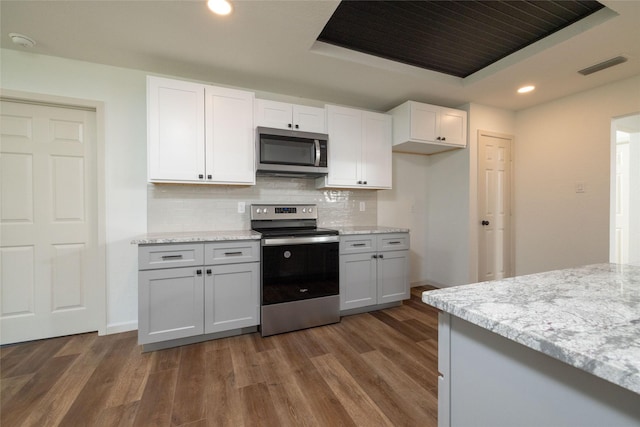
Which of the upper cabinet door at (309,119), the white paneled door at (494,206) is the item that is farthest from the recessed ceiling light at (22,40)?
the white paneled door at (494,206)

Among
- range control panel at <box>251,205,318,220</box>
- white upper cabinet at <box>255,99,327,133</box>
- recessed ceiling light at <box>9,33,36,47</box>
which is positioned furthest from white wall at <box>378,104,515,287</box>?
recessed ceiling light at <box>9,33,36,47</box>

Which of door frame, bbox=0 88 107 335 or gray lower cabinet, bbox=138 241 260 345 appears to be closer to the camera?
gray lower cabinet, bbox=138 241 260 345

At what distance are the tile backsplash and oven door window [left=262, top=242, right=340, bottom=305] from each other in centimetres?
68

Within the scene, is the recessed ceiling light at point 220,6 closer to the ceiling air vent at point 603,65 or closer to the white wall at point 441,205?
the white wall at point 441,205

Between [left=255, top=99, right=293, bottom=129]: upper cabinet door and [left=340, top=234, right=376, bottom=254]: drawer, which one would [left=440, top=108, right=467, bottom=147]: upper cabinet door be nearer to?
[left=340, top=234, right=376, bottom=254]: drawer

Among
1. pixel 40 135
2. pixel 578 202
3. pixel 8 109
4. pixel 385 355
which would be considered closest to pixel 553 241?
pixel 578 202

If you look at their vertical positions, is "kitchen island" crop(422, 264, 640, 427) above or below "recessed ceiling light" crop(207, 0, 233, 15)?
below

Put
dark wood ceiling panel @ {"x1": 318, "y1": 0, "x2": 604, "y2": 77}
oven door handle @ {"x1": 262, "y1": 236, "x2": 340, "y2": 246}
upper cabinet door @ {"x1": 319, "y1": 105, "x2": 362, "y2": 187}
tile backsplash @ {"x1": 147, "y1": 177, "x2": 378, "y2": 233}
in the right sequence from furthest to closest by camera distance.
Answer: upper cabinet door @ {"x1": 319, "y1": 105, "x2": 362, "y2": 187} → tile backsplash @ {"x1": 147, "y1": 177, "x2": 378, "y2": 233} → oven door handle @ {"x1": 262, "y1": 236, "x2": 340, "y2": 246} → dark wood ceiling panel @ {"x1": 318, "y1": 0, "x2": 604, "y2": 77}

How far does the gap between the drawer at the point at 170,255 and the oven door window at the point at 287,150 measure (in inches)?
39.7

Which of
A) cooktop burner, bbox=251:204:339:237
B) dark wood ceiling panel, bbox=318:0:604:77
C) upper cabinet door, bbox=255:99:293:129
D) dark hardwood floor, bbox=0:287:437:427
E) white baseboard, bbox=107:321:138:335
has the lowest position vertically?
dark hardwood floor, bbox=0:287:437:427

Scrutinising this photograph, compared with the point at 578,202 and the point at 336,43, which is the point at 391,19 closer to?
the point at 336,43

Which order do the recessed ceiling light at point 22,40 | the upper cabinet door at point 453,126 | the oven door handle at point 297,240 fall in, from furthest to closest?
1. the upper cabinet door at point 453,126
2. the oven door handle at point 297,240
3. the recessed ceiling light at point 22,40

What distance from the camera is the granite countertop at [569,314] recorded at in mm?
503

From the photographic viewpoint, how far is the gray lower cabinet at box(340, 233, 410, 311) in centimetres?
276
